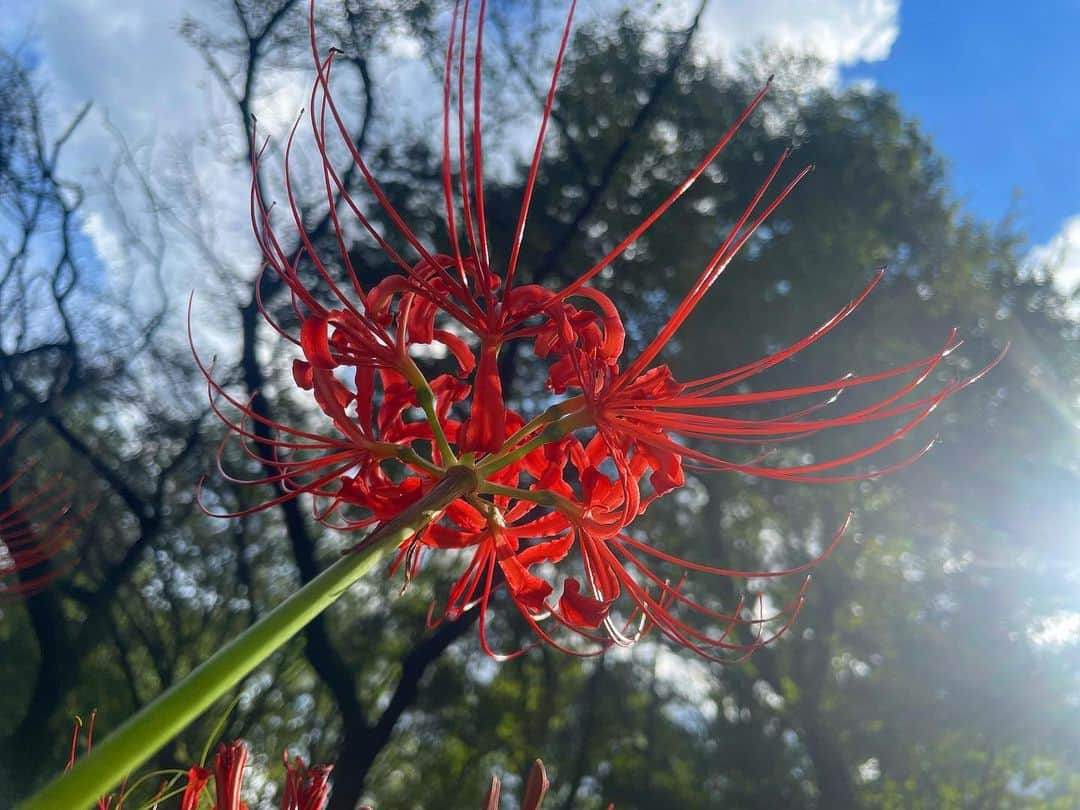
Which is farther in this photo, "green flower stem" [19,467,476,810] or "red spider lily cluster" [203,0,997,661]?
"red spider lily cluster" [203,0,997,661]

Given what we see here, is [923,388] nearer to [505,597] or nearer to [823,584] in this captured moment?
[823,584]

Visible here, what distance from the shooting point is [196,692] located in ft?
1.83

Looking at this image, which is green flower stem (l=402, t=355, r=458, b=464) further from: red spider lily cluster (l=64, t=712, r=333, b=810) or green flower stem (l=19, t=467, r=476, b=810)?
red spider lily cluster (l=64, t=712, r=333, b=810)

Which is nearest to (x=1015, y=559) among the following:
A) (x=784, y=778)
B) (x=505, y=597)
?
(x=784, y=778)

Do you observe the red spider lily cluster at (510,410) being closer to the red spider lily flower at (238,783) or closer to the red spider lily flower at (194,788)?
the red spider lily flower at (238,783)

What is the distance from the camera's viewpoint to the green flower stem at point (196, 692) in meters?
0.50

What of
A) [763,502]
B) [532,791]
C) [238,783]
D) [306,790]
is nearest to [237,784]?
[238,783]

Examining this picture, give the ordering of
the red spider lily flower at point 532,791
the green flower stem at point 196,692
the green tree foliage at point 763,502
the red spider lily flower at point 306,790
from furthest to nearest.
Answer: the green tree foliage at point 763,502 < the red spider lily flower at point 306,790 < the red spider lily flower at point 532,791 < the green flower stem at point 196,692

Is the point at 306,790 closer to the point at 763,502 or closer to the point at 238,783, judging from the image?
the point at 238,783

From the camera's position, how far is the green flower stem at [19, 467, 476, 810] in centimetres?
50

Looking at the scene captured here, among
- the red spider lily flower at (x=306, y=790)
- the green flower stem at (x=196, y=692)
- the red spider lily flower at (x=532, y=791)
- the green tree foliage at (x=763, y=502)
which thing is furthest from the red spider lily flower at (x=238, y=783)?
the green tree foliage at (x=763, y=502)

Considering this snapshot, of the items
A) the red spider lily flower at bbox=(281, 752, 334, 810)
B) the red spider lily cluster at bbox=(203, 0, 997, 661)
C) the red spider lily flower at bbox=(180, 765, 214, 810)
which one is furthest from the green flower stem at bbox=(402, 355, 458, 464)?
the red spider lily flower at bbox=(180, 765, 214, 810)

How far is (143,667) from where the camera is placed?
30.5ft

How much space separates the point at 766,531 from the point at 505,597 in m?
3.42
